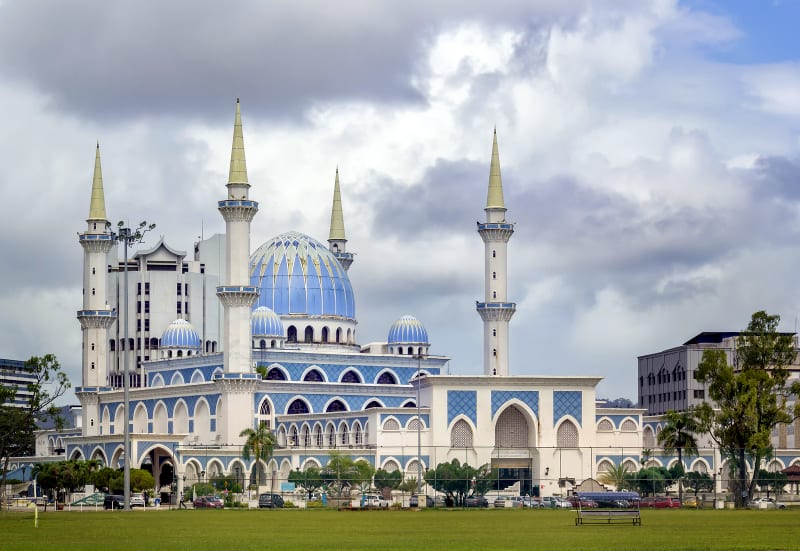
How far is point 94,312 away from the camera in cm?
11575

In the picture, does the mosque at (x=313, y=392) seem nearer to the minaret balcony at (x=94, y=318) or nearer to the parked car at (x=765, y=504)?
the minaret balcony at (x=94, y=318)

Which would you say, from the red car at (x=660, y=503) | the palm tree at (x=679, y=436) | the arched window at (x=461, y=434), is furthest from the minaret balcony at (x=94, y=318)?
the red car at (x=660, y=503)

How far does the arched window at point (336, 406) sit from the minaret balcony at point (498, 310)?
599 inches

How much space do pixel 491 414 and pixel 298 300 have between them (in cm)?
2656

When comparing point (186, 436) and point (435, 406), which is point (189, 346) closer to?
point (186, 436)

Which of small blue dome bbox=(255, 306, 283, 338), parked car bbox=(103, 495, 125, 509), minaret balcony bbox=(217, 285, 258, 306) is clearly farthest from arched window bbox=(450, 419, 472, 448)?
parked car bbox=(103, 495, 125, 509)

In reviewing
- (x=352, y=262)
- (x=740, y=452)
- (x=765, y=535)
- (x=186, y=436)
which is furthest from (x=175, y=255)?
(x=765, y=535)

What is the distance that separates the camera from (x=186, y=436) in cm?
10944

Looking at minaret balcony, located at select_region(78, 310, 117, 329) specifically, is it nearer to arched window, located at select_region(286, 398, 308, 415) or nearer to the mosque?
the mosque

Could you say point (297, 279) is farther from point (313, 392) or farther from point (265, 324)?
point (313, 392)

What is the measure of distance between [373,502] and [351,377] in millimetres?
41681

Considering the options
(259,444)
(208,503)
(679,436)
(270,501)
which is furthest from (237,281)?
(679,436)

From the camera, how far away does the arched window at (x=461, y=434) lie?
10256 cm

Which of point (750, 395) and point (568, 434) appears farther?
point (568, 434)
